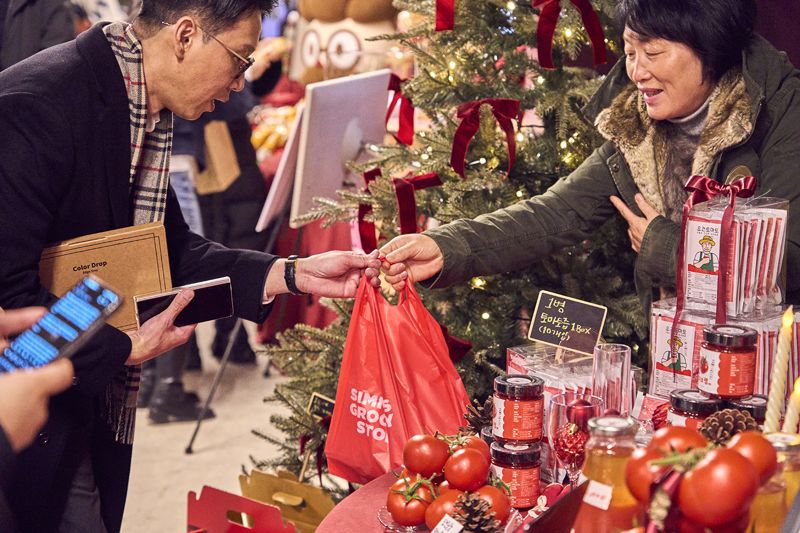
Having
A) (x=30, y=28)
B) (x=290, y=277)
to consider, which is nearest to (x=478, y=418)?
(x=290, y=277)

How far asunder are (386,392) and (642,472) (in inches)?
40.9

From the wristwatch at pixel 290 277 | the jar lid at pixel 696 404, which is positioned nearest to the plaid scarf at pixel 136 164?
the wristwatch at pixel 290 277

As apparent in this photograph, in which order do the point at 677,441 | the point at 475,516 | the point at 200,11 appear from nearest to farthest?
the point at 677,441 → the point at 475,516 → the point at 200,11

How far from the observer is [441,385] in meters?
2.19

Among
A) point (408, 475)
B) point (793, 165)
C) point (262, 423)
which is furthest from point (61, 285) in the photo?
point (262, 423)

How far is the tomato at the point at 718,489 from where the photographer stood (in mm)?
1072

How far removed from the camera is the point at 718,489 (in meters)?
1.07

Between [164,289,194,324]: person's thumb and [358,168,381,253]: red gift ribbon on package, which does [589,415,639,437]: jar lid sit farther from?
[358,168,381,253]: red gift ribbon on package

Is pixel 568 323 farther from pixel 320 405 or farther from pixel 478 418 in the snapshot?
pixel 320 405

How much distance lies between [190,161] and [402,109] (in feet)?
8.01

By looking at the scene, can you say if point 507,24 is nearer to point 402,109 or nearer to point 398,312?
point 402,109

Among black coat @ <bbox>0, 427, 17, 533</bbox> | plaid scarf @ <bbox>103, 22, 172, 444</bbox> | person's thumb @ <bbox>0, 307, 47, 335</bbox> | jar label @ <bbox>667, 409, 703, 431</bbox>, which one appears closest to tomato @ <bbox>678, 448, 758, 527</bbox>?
jar label @ <bbox>667, 409, 703, 431</bbox>

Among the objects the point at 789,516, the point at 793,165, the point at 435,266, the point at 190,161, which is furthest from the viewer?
the point at 190,161

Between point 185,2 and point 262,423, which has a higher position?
point 185,2
